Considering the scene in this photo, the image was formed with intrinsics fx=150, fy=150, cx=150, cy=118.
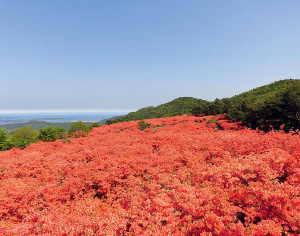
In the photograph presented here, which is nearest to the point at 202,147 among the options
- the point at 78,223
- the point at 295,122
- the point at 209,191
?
the point at 209,191

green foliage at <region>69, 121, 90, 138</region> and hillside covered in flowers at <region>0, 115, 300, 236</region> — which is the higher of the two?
green foliage at <region>69, 121, 90, 138</region>

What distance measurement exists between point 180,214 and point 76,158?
982 centimetres

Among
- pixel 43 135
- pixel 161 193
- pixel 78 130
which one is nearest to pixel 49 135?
pixel 43 135

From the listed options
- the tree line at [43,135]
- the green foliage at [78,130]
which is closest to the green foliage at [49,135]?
the tree line at [43,135]

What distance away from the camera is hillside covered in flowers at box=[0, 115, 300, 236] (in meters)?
4.44

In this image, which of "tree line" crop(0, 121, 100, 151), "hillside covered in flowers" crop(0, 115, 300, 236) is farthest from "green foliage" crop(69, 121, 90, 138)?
"hillside covered in flowers" crop(0, 115, 300, 236)

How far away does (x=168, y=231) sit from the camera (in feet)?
14.3

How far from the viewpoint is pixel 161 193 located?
6.31 m

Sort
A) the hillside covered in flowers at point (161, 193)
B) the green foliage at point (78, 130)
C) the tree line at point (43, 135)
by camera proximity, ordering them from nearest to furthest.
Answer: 1. the hillside covered in flowers at point (161, 193)
2. the tree line at point (43, 135)
3. the green foliage at point (78, 130)

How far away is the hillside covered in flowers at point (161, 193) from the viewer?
14.6ft

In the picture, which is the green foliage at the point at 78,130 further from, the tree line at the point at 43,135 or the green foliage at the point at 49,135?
the green foliage at the point at 49,135

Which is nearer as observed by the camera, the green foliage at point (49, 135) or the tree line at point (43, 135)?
the tree line at point (43, 135)

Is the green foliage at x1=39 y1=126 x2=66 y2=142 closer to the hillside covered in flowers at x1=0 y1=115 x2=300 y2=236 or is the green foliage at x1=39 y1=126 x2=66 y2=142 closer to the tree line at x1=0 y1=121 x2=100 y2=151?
the tree line at x1=0 y1=121 x2=100 y2=151

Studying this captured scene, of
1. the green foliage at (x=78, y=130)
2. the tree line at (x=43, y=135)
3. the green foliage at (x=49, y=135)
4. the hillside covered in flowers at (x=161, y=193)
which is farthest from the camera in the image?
the green foliage at (x=78, y=130)
